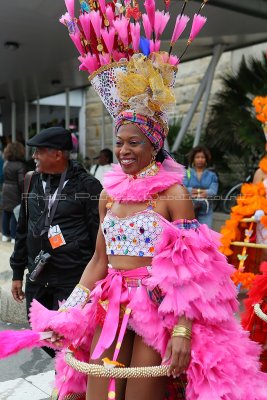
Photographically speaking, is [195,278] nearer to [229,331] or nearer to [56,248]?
[229,331]

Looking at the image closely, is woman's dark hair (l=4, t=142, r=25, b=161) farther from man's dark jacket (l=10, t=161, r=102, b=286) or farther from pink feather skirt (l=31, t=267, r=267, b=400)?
pink feather skirt (l=31, t=267, r=267, b=400)

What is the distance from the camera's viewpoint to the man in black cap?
3115 millimetres

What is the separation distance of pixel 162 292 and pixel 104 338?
0.33 m

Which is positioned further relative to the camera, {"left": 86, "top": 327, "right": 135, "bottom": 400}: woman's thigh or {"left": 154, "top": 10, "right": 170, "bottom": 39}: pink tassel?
{"left": 154, "top": 10, "right": 170, "bottom": 39}: pink tassel

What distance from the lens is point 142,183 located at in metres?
2.27

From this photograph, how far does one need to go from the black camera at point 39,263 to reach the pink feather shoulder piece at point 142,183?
0.87 m

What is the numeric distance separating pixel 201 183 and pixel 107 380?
5.26 meters

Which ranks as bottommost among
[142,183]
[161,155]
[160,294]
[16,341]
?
[16,341]

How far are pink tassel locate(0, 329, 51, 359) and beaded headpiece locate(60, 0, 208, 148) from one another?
103 cm

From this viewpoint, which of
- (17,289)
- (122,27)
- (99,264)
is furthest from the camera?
(17,289)

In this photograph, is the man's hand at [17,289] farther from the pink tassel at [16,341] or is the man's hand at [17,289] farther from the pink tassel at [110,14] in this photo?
the pink tassel at [110,14]

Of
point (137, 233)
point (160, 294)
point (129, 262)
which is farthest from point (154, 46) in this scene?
point (160, 294)

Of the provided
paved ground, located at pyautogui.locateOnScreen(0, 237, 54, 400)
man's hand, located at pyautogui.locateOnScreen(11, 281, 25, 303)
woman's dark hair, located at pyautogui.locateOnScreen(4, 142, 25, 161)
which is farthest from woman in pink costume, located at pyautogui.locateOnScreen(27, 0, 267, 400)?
woman's dark hair, located at pyautogui.locateOnScreen(4, 142, 25, 161)

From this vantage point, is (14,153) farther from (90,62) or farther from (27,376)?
(90,62)
